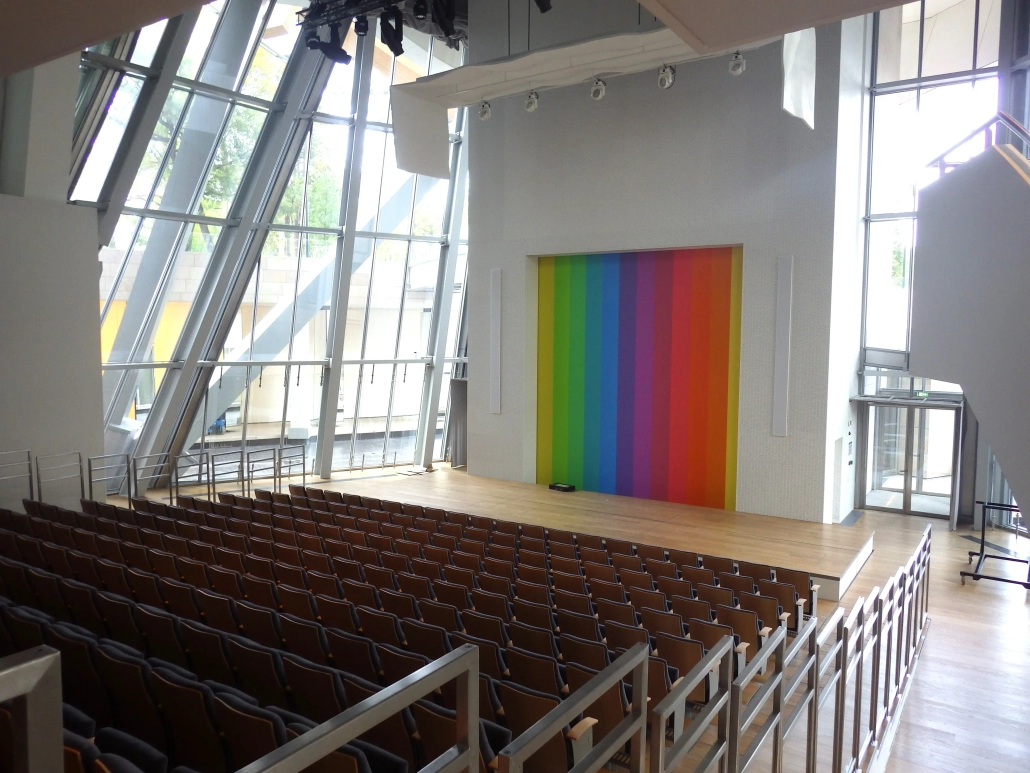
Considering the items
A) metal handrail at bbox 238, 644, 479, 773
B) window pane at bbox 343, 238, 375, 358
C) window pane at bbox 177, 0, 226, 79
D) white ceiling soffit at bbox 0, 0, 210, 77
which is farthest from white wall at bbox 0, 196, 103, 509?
metal handrail at bbox 238, 644, 479, 773

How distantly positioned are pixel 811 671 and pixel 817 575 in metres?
4.79

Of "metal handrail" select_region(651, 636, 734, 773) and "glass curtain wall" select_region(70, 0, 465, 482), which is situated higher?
"glass curtain wall" select_region(70, 0, 465, 482)

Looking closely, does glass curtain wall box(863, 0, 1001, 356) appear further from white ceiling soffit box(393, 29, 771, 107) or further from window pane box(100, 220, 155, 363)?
window pane box(100, 220, 155, 363)

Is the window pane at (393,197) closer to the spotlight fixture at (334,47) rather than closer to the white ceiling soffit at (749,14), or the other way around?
the spotlight fixture at (334,47)

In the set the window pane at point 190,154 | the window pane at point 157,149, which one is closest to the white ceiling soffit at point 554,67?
the window pane at point 190,154

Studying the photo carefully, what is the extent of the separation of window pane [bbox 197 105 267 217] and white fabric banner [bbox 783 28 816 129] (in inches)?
324

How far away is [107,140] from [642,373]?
8956 mm

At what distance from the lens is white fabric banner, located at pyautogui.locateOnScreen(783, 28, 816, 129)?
373 inches

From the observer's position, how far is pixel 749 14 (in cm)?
251

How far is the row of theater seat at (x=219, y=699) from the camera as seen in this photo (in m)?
3.23

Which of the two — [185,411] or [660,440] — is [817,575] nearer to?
[660,440]

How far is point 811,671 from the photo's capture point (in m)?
4.20

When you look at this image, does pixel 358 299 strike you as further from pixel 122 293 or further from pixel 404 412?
pixel 122 293

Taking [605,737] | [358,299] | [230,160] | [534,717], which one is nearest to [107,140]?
[230,160]
